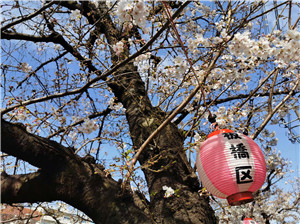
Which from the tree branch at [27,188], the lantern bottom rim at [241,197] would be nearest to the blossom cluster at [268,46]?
the lantern bottom rim at [241,197]

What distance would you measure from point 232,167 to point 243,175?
0.09 m

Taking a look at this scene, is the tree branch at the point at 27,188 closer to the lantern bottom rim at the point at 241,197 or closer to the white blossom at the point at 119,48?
the white blossom at the point at 119,48

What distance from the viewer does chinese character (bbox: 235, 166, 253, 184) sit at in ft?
6.01

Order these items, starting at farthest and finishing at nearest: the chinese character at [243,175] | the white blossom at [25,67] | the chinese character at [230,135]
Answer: the white blossom at [25,67] → the chinese character at [230,135] → the chinese character at [243,175]

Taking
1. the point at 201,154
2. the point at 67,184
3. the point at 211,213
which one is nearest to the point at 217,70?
the point at 201,154

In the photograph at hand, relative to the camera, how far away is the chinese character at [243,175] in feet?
6.01

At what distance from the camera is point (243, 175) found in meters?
1.84

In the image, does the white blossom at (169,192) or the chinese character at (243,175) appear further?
the white blossom at (169,192)

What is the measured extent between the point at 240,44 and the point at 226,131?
0.86 m

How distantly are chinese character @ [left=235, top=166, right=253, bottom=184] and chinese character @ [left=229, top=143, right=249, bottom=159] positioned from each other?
82 mm

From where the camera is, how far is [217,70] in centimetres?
324

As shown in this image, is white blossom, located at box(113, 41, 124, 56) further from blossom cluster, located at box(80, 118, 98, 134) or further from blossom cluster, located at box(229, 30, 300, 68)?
blossom cluster, located at box(229, 30, 300, 68)

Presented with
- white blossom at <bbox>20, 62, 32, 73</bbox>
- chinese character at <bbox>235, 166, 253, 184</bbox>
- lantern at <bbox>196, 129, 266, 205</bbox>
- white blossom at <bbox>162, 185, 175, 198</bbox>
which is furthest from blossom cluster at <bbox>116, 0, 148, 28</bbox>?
white blossom at <bbox>20, 62, 32, 73</bbox>

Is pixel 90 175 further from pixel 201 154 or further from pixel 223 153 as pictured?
pixel 223 153
